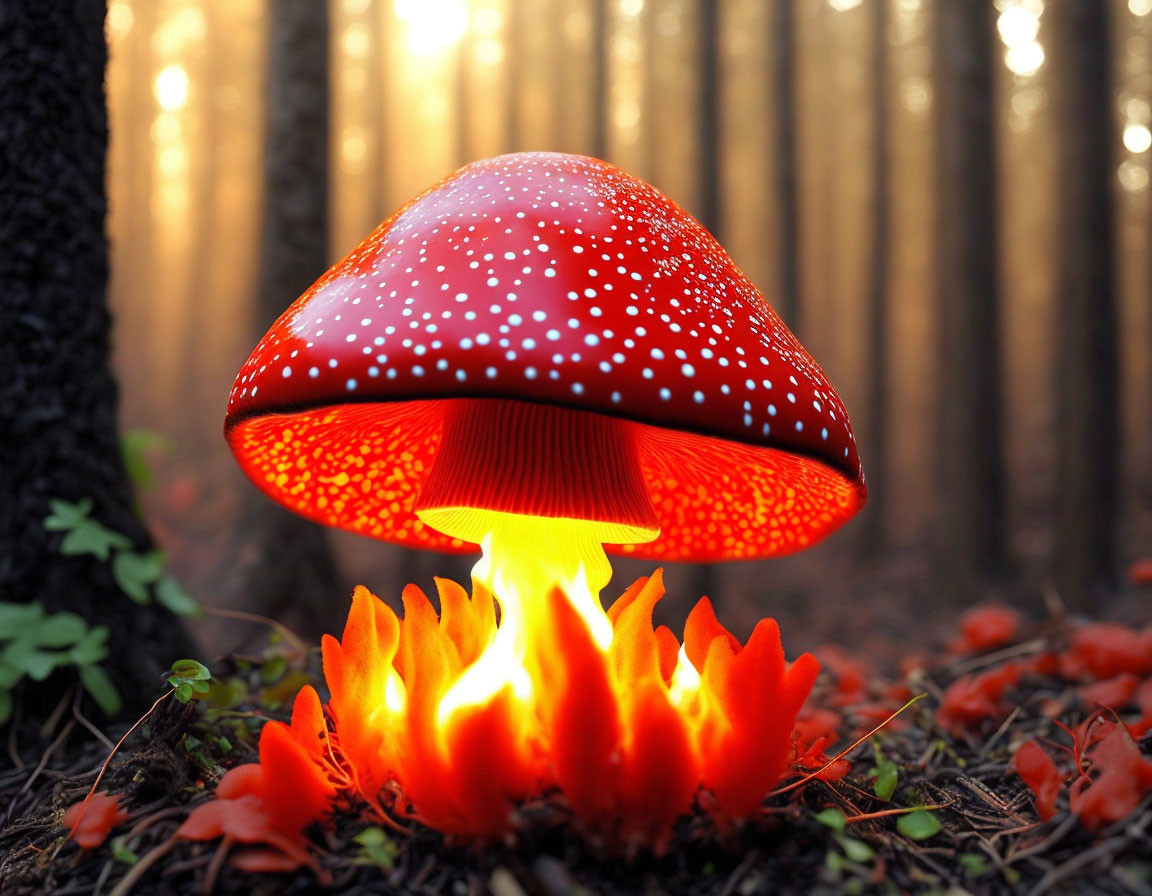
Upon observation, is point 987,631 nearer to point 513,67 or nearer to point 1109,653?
point 1109,653

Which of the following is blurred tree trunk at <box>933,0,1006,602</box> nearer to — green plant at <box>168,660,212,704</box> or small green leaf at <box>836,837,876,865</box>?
small green leaf at <box>836,837,876,865</box>

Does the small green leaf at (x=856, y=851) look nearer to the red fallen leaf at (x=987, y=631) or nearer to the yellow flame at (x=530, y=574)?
the yellow flame at (x=530, y=574)

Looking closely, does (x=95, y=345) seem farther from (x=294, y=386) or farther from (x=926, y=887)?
(x=926, y=887)

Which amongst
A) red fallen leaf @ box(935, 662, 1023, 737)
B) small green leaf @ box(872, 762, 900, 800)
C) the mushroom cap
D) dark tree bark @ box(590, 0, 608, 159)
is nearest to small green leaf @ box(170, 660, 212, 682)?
the mushroom cap

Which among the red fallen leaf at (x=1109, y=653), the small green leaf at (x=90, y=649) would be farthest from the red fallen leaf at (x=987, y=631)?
the small green leaf at (x=90, y=649)

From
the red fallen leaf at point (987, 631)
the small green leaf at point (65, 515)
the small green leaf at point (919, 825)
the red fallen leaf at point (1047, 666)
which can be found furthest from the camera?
the red fallen leaf at point (987, 631)

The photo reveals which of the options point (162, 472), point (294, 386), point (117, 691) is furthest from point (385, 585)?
point (162, 472)
